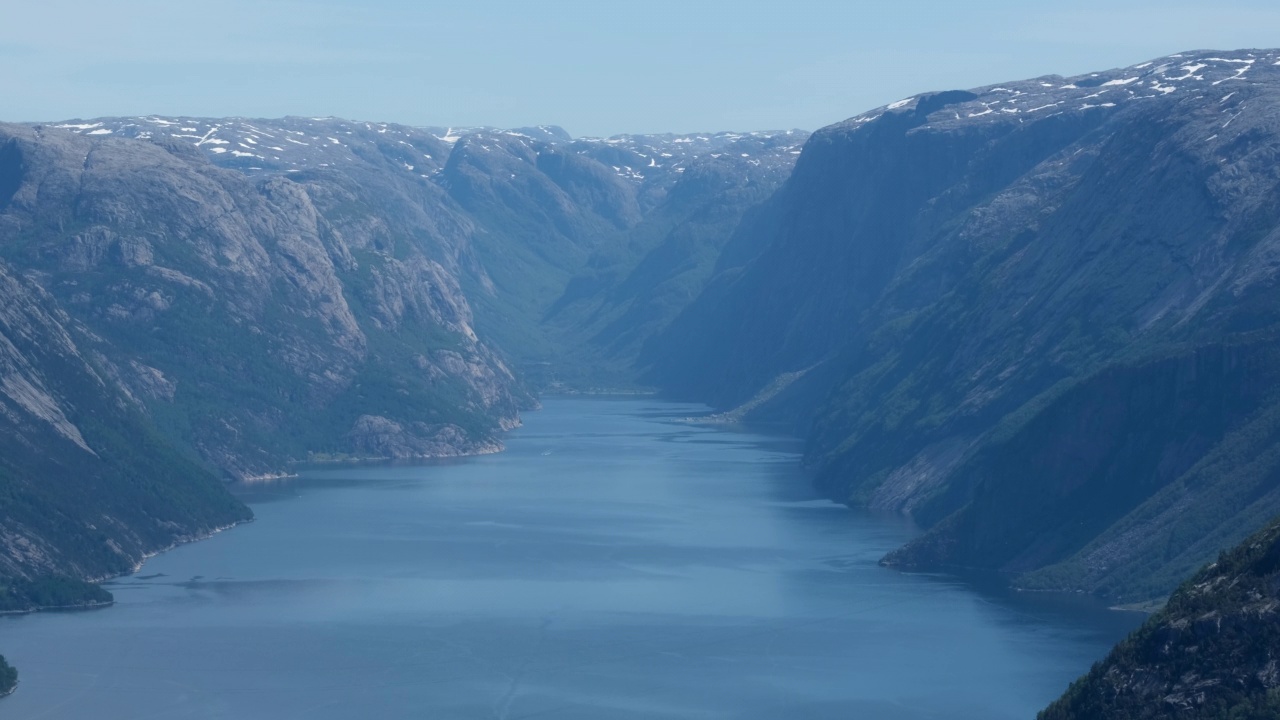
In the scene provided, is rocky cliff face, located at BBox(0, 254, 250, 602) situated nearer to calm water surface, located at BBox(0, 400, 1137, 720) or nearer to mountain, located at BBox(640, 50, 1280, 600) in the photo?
calm water surface, located at BBox(0, 400, 1137, 720)

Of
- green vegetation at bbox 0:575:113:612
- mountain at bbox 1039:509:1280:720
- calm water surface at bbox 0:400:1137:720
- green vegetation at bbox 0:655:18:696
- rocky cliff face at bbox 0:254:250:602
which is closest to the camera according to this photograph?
mountain at bbox 1039:509:1280:720

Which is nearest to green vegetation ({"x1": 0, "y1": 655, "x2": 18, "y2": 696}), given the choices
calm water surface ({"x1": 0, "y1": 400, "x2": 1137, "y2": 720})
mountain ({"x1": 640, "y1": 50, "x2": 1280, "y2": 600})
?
calm water surface ({"x1": 0, "y1": 400, "x2": 1137, "y2": 720})

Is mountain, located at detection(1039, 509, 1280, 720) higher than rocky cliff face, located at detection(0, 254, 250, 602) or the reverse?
higher

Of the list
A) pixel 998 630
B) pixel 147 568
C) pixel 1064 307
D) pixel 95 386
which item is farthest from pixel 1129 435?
pixel 95 386

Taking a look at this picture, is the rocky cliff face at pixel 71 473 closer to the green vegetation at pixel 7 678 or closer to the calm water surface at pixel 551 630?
the calm water surface at pixel 551 630

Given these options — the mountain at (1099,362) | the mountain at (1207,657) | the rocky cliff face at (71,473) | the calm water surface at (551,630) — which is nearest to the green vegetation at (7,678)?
the calm water surface at (551,630)

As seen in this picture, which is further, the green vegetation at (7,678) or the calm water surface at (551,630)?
the calm water surface at (551,630)

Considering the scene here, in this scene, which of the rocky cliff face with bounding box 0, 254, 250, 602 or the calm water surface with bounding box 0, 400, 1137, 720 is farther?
the rocky cliff face with bounding box 0, 254, 250, 602
